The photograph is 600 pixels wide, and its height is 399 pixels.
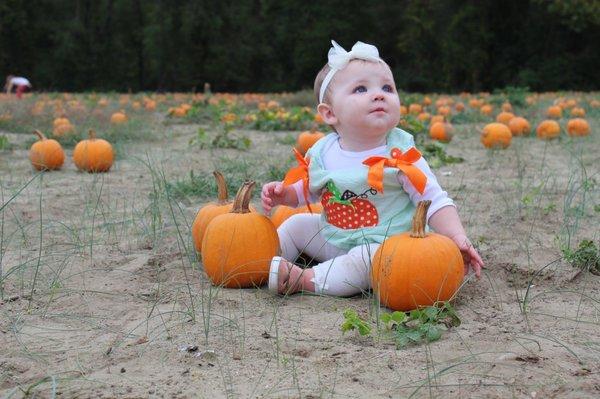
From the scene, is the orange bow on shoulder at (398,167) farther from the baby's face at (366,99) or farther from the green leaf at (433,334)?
the green leaf at (433,334)

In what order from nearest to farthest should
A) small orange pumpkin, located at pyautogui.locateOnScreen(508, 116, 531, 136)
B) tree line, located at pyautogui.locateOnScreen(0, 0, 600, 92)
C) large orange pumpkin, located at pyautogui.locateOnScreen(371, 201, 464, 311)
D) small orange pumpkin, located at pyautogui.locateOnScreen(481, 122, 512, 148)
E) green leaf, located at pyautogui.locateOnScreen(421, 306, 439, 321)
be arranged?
green leaf, located at pyautogui.locateOnScreen(421, 306, 439, 321) → large orange pumpkin, located at pyautogui.locateOnScreen(371, 201, 464, 311) → small orange pumpkin, located at pyautogui.locateOnScreen(481, 122, 512, 148) → small orange pumpkin, located at pyautogui.locateOnScreen(508, 116, 531, 136) → tree line, located at pyautogui.locateOnScreen(0, 0, 600, 92)

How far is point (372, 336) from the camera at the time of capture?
246 centimetres

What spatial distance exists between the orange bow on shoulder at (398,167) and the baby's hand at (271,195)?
1.34 feet

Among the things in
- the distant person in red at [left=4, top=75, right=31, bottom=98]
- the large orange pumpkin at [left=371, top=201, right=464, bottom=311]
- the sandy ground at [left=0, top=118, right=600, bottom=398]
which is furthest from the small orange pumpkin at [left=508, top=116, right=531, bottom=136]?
the distant person in red at [left=4, top=75, right=31, bottom=98]

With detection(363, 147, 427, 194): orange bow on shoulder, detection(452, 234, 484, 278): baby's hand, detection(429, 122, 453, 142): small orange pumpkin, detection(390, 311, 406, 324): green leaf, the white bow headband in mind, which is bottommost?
detection(429, 122, 453, 142): small orange pumpkin

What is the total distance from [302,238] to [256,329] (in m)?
0.93

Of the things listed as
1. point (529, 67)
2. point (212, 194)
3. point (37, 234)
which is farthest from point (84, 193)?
point (529, 67)

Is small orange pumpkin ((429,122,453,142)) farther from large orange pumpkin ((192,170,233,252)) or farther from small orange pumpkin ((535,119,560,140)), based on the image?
large orange pumpkin ((192,170,233,252))

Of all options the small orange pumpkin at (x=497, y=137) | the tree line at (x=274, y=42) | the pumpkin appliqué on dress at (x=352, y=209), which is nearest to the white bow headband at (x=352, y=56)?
the pumpkin appliqué on dress at (x=352, y=209)

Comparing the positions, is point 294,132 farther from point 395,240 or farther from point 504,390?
point 504,390

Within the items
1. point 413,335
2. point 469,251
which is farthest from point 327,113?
point 413,335

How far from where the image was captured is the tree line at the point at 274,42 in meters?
33.2

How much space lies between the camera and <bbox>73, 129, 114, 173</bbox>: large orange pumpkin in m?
6.04

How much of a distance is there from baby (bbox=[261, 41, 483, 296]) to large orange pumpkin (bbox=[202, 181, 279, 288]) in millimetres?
108
